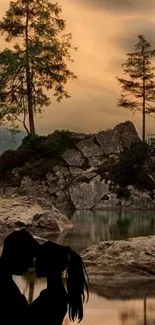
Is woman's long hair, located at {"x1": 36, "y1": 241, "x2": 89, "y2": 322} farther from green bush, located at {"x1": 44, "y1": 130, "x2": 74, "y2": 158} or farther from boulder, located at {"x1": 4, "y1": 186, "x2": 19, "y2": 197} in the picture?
green bush, located at {"x1": 44, "y1": 130, "x2": 74, "y2": 158}

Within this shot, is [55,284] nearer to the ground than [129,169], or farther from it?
nearer to the ground

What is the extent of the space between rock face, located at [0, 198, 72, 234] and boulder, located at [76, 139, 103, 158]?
1051 inches

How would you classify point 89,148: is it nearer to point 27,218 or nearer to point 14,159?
point 14,159

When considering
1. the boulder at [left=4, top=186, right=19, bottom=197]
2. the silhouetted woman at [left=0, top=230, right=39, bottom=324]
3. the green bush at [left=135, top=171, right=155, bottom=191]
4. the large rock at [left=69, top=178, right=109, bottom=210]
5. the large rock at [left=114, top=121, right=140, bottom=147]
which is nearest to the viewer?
the silhouetted woman at [left=0, top=230, right=39, bottom=324]

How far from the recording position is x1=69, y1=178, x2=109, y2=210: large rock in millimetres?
43219

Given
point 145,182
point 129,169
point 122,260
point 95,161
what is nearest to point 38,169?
point 95,161

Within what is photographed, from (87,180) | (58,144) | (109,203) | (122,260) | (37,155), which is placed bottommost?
(122,260)

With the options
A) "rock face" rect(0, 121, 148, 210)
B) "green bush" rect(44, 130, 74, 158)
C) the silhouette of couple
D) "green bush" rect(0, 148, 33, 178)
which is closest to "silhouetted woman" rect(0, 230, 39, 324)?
the silhouette of couple

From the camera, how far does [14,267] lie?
3959mm

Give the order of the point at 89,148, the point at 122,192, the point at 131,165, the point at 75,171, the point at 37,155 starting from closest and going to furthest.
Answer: the point at 122,192 < the point at 131,165 < the point at 75,171 < the point at 89,148 < the point at 37,155

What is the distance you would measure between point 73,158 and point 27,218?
93.0 ft

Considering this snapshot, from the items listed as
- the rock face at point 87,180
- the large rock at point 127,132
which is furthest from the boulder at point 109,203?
the large rock at point 127,132

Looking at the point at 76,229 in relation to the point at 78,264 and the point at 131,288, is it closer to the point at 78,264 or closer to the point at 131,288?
→ the point at 131,288

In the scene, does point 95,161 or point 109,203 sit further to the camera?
point 95,161
